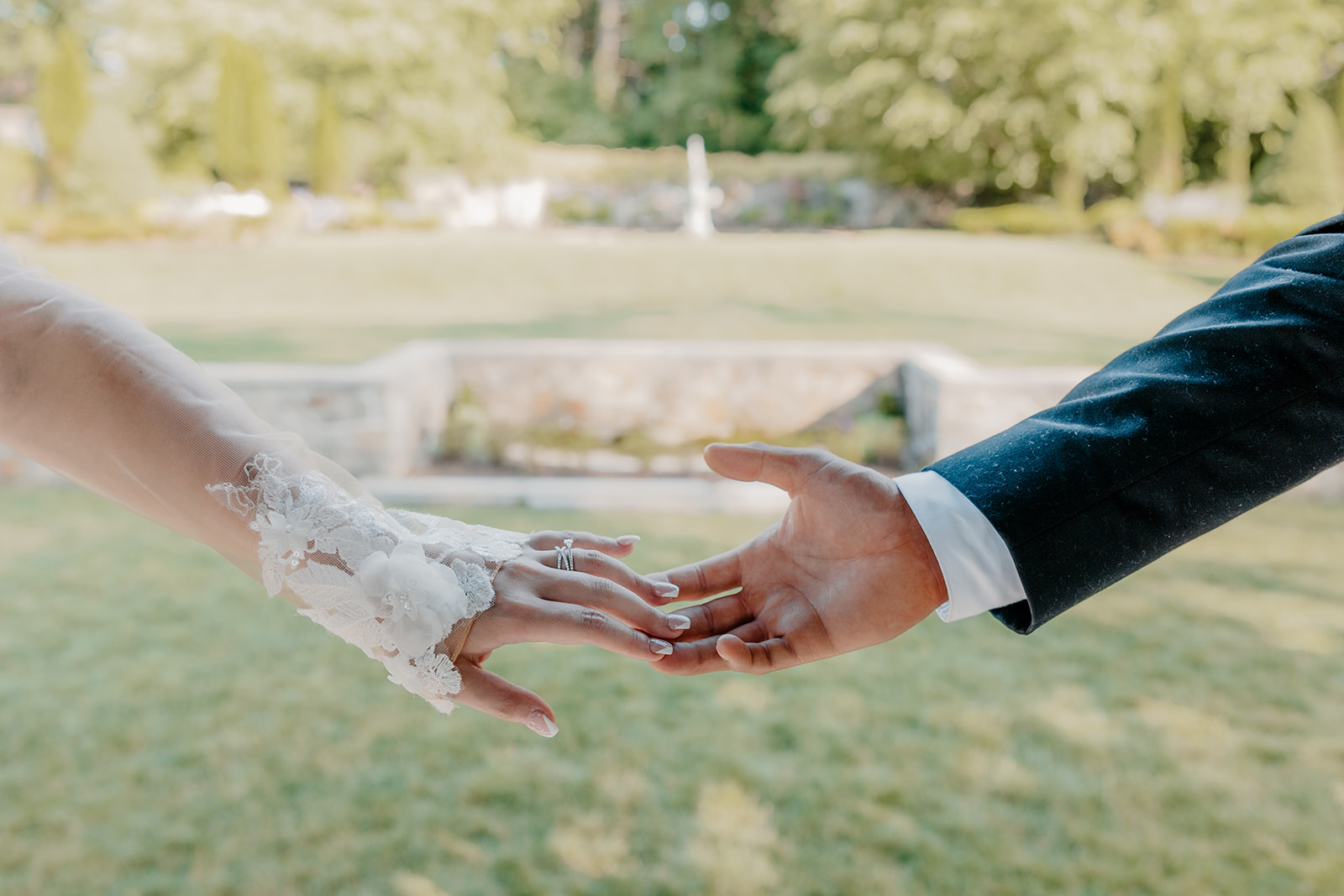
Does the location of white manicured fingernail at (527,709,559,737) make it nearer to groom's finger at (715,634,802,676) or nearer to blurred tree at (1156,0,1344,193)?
groom's finger at (715,634,802,676)

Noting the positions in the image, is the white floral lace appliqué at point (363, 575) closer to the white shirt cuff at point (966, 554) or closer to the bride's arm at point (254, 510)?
the bride's arm at point (254, 510)

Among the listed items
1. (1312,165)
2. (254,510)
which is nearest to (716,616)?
(254,510)

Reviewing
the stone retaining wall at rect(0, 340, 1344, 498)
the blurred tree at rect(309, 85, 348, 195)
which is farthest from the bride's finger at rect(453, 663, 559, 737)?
the blurred tree at rect(309, 85, 348, 195)

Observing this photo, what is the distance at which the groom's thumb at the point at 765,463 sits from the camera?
4.47 feet

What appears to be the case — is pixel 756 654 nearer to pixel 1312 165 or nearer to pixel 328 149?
pixel 1312 165

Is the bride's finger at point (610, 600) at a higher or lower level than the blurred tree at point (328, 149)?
lower

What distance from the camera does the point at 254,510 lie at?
1265 millimetres

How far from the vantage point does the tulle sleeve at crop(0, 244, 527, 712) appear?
4.08 feet

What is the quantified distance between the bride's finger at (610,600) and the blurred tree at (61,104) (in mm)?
18827

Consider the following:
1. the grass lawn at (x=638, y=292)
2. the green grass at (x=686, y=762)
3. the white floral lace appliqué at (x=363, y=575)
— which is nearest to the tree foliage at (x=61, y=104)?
the grass lawn at (x=638, y=292)

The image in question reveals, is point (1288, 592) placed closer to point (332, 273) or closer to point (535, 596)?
point (535, 596)

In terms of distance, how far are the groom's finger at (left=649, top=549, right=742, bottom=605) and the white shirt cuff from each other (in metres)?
0.31

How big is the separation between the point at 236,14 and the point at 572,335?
52.8ft

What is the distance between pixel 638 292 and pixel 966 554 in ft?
31.2
